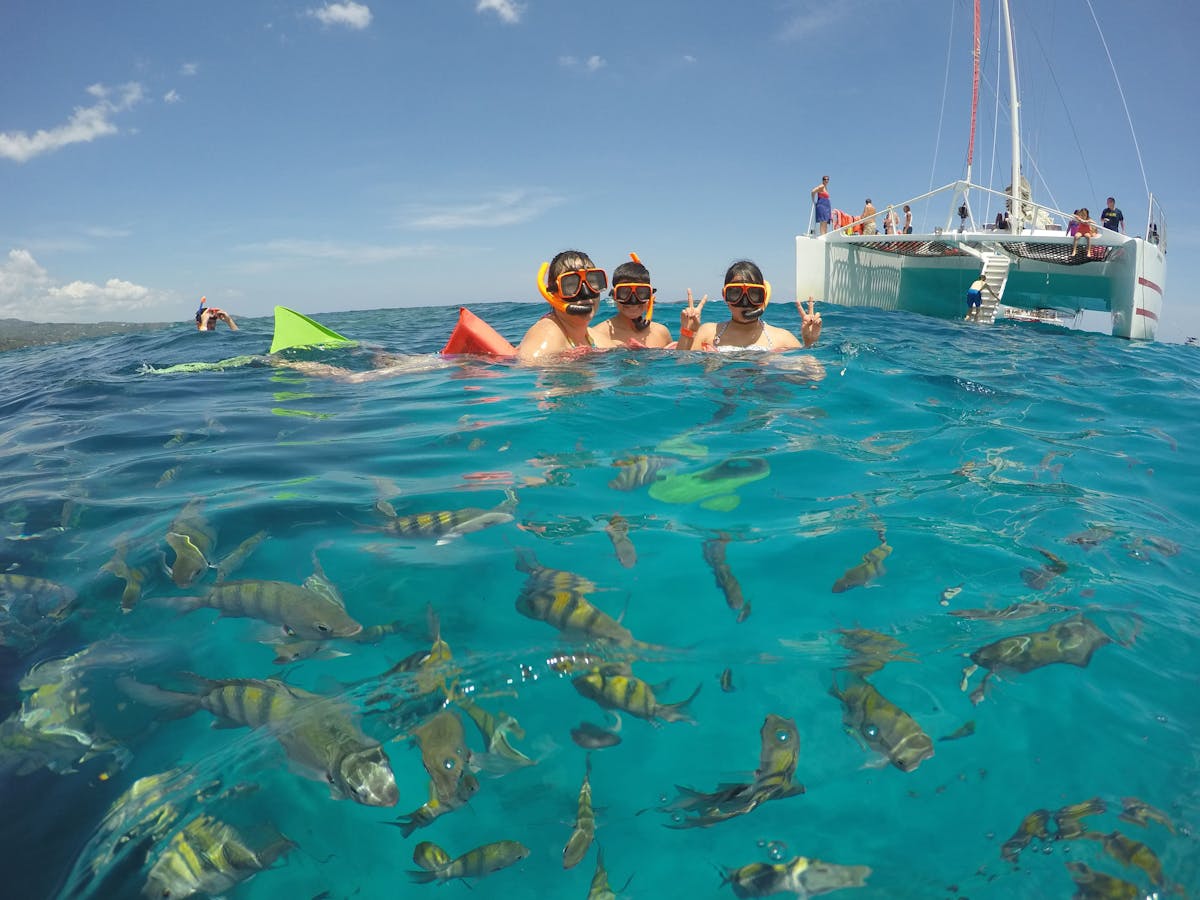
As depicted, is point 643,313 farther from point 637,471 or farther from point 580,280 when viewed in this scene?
point 637,471

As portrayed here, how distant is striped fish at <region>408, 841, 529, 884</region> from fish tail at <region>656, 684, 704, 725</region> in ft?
2.03

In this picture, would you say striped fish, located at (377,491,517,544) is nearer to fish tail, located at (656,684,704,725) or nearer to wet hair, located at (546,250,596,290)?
fish tail, located at (656,684,704,725)

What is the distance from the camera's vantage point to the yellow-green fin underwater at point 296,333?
9875 mm

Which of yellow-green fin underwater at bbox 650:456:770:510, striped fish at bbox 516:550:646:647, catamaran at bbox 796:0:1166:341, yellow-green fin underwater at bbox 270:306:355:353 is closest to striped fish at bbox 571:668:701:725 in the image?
striped fish at bbox 516:550:646:647

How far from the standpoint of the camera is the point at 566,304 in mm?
6926

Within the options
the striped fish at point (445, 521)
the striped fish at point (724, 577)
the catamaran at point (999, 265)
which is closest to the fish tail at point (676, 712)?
the striped fish at point (724, 577)

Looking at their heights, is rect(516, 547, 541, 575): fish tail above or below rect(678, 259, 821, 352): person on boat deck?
below

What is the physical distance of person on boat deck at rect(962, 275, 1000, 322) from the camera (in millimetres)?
15766

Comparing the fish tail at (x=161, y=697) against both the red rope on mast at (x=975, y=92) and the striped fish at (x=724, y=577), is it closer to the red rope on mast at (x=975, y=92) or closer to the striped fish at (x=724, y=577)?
the striped fish at (x=724, y=577)

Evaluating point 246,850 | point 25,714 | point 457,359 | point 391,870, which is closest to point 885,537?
point 391,870

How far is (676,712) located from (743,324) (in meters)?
5.84

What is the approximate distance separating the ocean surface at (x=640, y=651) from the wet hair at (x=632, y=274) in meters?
2.43

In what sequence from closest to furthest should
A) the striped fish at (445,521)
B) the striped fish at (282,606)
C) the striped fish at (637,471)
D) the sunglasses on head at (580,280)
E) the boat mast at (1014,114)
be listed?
the striped fish at (282,606)
the striped fish at (445,521)
the striped fish at (637,471)
the sunglasses on head at (580,280)
the boat mast at (1014,114)

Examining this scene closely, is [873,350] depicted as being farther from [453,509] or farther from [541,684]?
[541,684]
